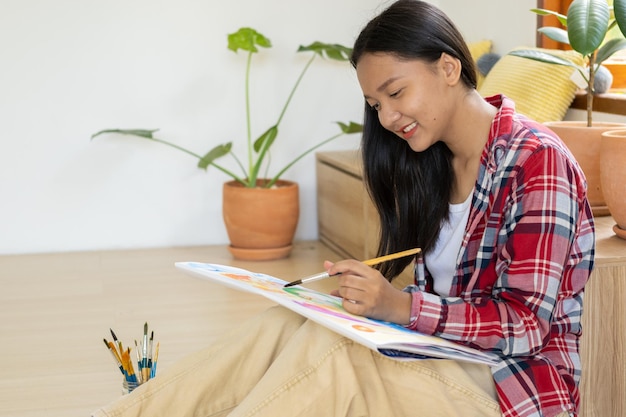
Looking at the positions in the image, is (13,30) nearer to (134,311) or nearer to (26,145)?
(26,145)

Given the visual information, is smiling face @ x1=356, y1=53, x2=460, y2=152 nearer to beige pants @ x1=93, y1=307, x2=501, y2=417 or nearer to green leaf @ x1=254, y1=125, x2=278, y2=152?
beige pants @ x1=93, y1=307, x2=501, y2=417

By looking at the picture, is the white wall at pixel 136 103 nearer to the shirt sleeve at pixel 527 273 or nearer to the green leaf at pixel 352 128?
the green leaf at pixel 352 128

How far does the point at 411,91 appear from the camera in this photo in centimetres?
137

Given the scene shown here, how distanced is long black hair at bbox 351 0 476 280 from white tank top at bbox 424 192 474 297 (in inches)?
0.6

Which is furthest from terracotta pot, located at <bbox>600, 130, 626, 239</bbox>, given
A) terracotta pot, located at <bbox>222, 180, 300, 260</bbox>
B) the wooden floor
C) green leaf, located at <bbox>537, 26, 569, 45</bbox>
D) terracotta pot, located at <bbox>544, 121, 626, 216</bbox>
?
terracotta pot, located at <bbox>222, 180, 300, 260</bbox>

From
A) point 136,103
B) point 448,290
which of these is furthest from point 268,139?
point 448,290

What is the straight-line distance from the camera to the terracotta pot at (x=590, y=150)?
201 cm

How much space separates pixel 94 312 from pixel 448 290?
1.52m

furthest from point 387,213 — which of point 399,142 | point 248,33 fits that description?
point 248,33

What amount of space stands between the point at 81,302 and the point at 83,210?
2.64ft

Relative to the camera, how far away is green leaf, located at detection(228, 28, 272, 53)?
3326mm

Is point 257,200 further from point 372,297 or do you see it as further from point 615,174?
point 372,297

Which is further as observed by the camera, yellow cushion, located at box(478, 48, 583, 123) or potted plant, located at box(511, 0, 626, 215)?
yellow cushion, located at box(478, 48, 583, 123)

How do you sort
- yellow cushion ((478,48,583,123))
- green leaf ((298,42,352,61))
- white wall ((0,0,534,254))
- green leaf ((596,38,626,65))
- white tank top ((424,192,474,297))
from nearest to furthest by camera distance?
white tank top ((424,192,474,297)), green leaf ((596,38,626,65)), yellow cushion ((478,48,583,123)), green leaf ((298,42,352,61)), white wall ((0,0,534,254))
